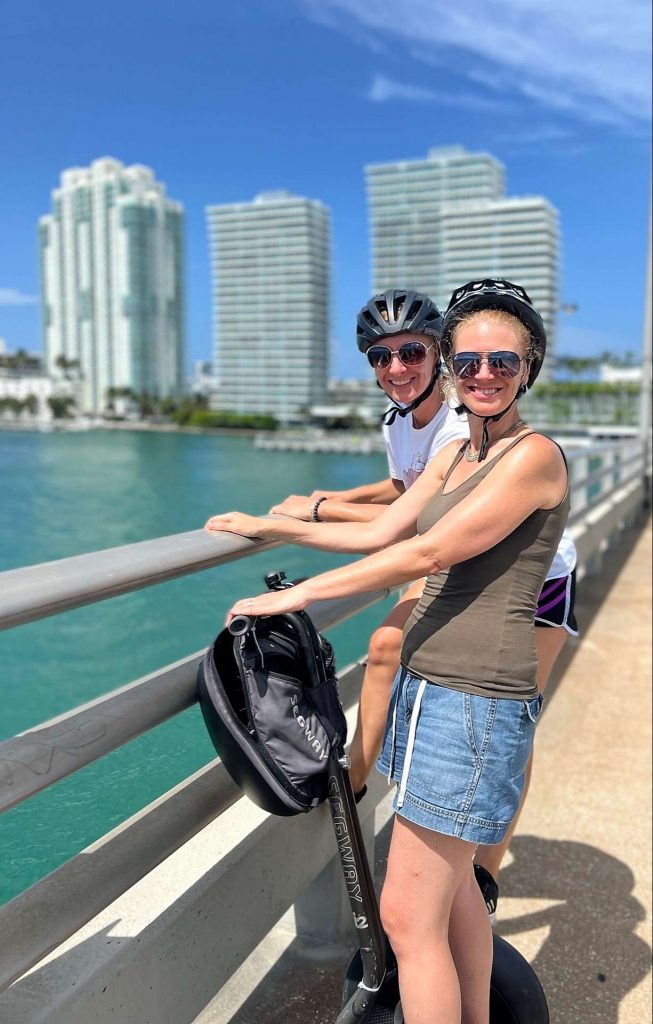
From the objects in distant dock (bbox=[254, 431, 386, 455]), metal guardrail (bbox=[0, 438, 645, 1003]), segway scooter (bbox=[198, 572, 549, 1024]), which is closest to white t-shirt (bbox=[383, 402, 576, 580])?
metal guardrail (bbox=[0, 438, 645, 1003])

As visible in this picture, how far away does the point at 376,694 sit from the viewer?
2.37 metres

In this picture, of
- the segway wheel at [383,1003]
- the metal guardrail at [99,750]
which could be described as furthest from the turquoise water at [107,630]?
the segway wheel at [383,1003]

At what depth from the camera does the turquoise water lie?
1729 millimetres

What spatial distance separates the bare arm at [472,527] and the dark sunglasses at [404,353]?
0.85 meters

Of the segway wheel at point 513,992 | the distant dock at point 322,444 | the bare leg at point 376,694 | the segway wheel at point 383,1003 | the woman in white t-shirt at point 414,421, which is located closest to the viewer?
the segway wheel at point 383,1003

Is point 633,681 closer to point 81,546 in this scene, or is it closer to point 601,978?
point 601,978

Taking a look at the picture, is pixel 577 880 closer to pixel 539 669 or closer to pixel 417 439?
pixel 539 669

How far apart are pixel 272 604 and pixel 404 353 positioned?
3.73 ft

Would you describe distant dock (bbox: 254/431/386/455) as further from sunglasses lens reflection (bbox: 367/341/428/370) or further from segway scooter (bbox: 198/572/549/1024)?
segway scooter (bbox: 198/572/549/1024)

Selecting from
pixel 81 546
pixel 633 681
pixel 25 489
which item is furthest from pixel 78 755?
pixel 25 489

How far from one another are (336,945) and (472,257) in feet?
568

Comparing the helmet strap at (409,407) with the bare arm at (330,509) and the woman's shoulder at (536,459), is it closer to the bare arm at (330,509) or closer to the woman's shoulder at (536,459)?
the bare arm at (330,509)

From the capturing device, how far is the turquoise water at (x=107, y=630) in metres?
1.73

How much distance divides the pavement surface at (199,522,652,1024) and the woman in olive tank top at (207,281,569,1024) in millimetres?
858
